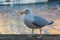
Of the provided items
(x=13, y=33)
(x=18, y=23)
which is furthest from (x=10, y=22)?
(x=13, y=33)

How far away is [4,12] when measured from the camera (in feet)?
8.84

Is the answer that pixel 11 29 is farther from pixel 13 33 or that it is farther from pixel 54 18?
pixel 54 18

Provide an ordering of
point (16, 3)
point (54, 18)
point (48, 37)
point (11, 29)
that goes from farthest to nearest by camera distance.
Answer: point (16, 3)
point (54, 18)
point (11, 29)
point (48, 37)

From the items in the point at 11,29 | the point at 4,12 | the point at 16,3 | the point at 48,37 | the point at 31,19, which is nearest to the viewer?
the point at 31,19

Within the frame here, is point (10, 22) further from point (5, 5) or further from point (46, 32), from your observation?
point (5, 5)

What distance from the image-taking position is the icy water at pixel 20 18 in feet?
6.99

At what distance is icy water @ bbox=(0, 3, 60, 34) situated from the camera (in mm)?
2131

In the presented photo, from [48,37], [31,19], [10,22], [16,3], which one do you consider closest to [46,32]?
[48,37]

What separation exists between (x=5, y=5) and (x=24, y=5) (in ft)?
0.97

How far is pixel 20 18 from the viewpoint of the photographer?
2.44 meters

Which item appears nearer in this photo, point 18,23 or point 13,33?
point 13,33

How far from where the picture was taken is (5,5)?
299 centimetres

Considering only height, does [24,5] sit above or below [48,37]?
above

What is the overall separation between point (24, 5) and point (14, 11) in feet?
1.07
